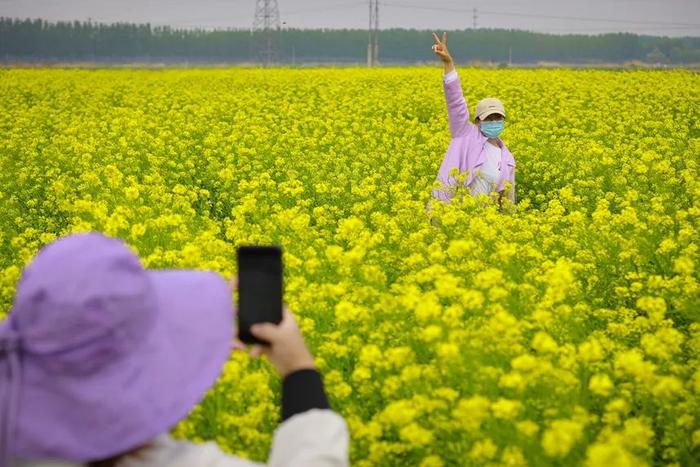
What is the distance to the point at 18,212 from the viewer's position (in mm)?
6621

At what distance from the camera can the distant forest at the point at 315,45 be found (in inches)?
4865

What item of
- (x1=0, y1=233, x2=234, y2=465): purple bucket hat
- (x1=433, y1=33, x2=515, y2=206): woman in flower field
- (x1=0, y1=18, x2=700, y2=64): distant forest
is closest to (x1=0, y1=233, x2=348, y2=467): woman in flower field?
(x1=0, y1=233, x2=234, y2=465): purple bucket hat

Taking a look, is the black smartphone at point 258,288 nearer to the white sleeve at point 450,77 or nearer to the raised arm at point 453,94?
the raised arm at point 453,94

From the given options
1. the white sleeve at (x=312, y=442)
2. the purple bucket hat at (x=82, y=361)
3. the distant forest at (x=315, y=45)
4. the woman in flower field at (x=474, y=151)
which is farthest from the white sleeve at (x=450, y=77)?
the distant forest at (x=315, y=45)

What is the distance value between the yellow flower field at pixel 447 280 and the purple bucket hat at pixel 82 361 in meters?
1.17

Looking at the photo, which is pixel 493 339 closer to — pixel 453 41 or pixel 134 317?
pixel 134 317

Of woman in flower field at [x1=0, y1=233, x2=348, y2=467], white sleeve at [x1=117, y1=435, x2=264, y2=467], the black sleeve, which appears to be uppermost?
woman in flower field at [x1=0, y1=233, x2=348, y2=467]

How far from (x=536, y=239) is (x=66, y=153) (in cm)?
676

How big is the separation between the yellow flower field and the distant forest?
370 feet

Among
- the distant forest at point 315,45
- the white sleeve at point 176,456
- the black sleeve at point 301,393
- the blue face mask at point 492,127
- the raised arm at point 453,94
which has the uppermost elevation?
the distant forest at point 315,45

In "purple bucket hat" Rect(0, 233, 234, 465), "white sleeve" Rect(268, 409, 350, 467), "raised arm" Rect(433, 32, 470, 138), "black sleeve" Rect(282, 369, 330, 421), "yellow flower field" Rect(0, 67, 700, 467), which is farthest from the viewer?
"raised arm" Rect(433, 32, 470, 138)

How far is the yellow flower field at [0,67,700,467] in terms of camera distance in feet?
8.02

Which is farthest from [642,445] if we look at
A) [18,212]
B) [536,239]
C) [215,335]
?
[18,212]

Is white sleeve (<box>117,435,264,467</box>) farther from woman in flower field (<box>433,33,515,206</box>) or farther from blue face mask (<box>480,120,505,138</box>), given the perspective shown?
blue face mask (<box>480,120,505,138</box>)
